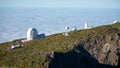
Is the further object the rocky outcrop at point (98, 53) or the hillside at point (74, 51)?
the rocky outcrop at point (98, 53)

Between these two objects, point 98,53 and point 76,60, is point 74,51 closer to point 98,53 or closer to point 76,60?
point 76,60

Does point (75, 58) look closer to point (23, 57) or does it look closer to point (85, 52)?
point (85, 52)

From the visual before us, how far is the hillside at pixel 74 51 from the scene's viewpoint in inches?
2258

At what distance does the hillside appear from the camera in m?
57.3

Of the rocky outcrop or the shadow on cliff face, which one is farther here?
the rocky outcrop

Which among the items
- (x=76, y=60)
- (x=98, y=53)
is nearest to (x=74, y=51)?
(x=76, y=60)

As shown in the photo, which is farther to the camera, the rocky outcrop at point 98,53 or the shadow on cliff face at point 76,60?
the rocky outcrop at point 98,53

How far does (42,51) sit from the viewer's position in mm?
60062

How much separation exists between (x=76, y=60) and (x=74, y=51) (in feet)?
8.13

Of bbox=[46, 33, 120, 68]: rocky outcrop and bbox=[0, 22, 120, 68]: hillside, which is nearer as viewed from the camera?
bbox=[0, 22, 120, 68]: hillside

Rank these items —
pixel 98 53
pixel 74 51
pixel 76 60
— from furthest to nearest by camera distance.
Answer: pixel 98 53, pixel 74 51, pixel 76 60

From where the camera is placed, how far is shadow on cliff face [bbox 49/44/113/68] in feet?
188

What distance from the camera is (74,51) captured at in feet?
209

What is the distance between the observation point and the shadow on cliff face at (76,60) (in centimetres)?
5741
